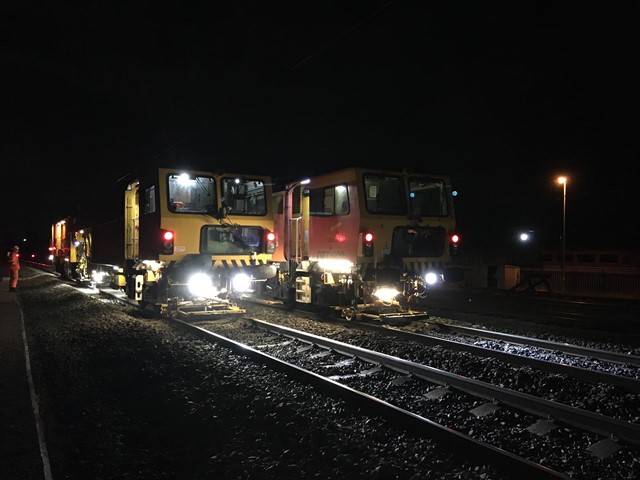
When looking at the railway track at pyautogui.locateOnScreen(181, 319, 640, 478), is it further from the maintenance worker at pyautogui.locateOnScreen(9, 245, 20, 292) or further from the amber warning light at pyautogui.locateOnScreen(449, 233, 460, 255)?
the maintenance worker at pyautogui.locateOnScreen(9, 245, 20, 292)

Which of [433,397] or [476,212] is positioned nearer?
[433,397]

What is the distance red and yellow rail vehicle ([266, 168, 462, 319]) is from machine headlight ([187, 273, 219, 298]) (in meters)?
2.12

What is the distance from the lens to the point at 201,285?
1213 cm

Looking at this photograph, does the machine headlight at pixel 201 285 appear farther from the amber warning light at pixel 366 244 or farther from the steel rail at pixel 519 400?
the steel rail at pixel 519 400

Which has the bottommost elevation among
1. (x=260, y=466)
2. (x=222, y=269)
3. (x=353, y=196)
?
(x=260, y=466)

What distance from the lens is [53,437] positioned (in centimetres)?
484

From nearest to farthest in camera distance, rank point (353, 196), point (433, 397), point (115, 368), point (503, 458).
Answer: point (503, 458) < point (433, 397) < point (115, 368) < point (353, 196)

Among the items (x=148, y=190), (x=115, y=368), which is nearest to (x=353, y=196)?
(x=148, y=190)

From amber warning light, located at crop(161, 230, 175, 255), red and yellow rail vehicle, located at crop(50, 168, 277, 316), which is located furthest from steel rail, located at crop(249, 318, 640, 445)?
amber warning light, located at crop(161, 230, 175, 255)

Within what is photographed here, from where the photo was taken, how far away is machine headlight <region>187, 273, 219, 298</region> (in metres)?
11.9

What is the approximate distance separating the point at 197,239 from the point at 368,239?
382 cm

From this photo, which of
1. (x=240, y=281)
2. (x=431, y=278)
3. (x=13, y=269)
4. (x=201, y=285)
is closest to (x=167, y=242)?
(x=201, y=285)

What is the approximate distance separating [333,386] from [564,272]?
18.9 meters

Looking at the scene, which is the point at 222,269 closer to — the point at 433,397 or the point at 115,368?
the point at 115,368
